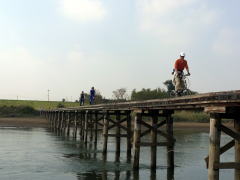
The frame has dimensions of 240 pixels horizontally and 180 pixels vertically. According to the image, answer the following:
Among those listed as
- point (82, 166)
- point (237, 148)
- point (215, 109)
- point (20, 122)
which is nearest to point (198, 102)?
point (215, 109)

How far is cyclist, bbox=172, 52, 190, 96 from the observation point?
49.5 ft

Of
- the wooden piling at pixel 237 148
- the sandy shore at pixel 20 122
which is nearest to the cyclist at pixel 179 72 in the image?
the wooden piling at pixel 237 148

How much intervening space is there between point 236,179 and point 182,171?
7732 mm

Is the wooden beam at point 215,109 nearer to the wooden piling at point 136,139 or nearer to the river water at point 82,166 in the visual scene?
the river water at point 82,166

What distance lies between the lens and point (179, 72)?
49.9 ft

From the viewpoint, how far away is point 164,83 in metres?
110

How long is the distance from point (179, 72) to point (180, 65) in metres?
0.27

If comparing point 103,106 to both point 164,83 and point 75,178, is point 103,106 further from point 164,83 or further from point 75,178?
point 164,83

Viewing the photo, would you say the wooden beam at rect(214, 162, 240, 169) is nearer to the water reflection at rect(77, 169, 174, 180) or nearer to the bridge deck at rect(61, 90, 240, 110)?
the bridge deck at rect(61, 90, 240, 110)

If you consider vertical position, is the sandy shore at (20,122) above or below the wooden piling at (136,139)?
below

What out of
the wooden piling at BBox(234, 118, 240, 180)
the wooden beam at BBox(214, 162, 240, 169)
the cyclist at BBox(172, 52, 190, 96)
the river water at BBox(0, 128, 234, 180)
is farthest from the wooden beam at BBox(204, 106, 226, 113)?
the river water at BBox(0, 128, 234, 180)

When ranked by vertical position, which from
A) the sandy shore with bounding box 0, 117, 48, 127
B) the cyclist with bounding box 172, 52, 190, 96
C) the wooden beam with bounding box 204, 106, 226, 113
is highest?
the cyclist with bounding box 172, 52, 190, 96

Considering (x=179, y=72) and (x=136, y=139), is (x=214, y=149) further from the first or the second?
(x=136, y=139)

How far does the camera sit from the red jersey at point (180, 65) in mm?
15070
